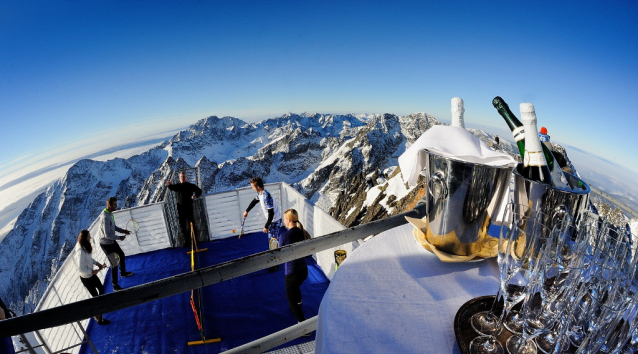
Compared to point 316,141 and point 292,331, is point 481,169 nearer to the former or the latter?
point 292,331

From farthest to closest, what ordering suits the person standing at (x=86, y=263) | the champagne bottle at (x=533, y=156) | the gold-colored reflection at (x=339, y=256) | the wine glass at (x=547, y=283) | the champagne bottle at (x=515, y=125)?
the gold-colored reflection at (x=339, y=256)
the person standing at (x=86, y=263)
the champagne bottle at (x=515, y=125)
the champagne bottle at (x=533, y=156)
the wine glass at (x=547, y=283)

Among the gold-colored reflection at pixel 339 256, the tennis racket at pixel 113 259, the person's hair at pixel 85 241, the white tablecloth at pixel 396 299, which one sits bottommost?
the gold-colored reflection at pixel 339 256

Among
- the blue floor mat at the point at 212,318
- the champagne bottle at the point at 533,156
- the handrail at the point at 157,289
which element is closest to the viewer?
the handrail at the point at 157,289

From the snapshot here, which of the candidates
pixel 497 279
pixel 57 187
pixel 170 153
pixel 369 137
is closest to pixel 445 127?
pixel 497 279

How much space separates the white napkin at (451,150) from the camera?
110cm

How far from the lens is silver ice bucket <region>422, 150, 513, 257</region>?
108cm

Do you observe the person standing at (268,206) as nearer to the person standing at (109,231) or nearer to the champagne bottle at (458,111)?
the person standing at (109,231)

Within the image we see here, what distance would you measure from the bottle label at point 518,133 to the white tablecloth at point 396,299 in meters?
0.62

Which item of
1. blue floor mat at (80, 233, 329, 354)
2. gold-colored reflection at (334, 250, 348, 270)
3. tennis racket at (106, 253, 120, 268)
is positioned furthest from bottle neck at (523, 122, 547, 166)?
tennis racket at (106, 253, 120, 268)

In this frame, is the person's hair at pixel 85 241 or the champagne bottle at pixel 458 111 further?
the person's hair at pixel 85 241

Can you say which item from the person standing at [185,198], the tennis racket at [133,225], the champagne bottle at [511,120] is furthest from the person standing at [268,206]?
the champagne bottle at [511,120]

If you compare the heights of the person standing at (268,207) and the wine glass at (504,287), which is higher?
the wine glass at (504,287)

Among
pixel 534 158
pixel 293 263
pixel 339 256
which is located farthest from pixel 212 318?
pixel 534 158

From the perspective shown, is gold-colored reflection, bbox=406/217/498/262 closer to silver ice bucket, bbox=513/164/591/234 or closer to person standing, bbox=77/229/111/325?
silver ice bucket, bbox=513/164/591/234
